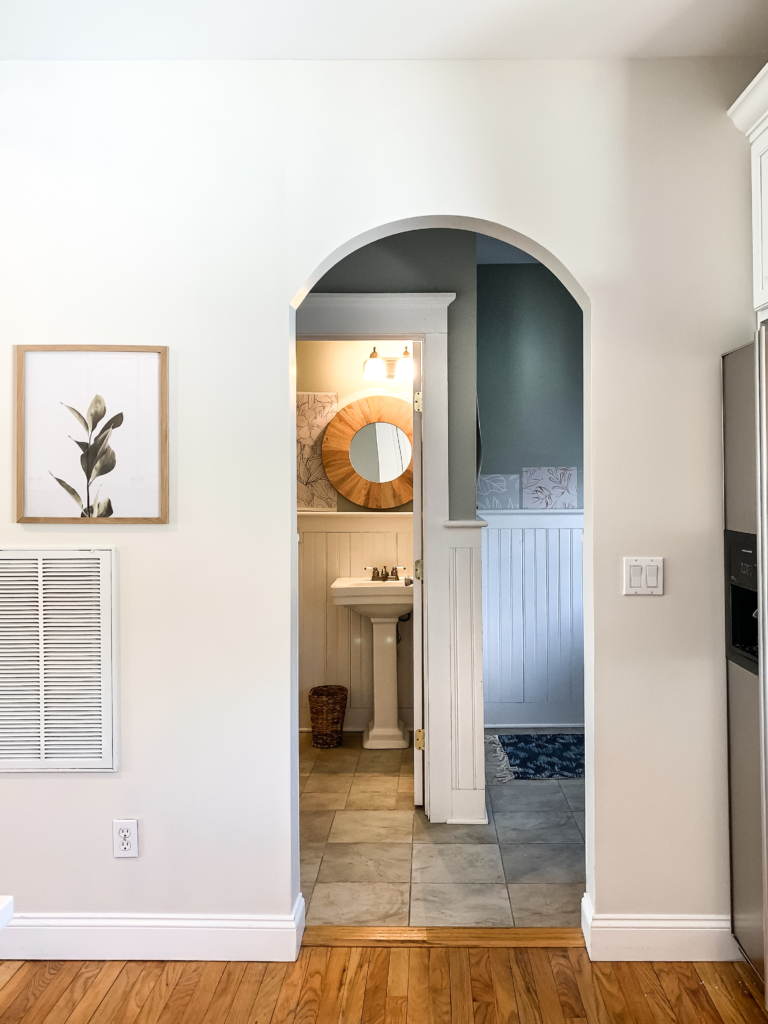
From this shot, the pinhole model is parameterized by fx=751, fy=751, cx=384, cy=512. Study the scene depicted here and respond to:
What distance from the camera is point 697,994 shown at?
199 cm

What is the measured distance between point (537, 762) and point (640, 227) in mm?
2636

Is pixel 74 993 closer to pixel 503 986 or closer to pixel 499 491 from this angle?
pixel 503 986

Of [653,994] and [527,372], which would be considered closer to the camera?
[653,994]

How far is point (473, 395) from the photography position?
316 centimetres

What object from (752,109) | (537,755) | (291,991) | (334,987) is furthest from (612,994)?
(752,109)

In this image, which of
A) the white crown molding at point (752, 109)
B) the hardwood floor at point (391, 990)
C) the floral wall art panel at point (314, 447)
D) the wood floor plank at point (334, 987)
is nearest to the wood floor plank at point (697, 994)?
the hardwood floor at point (391, 990)

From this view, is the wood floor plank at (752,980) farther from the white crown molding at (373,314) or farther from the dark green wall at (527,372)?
the dark green wall at (527,372)

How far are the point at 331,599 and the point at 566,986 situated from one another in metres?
2.62

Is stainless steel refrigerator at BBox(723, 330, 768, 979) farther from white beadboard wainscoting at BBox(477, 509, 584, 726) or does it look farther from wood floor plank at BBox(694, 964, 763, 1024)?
white beadboard wainscoting at BBox(477, 509, 584, 726)

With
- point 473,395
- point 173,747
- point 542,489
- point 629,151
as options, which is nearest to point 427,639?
point 473,395

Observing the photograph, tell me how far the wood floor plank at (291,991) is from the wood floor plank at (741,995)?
1.10 m

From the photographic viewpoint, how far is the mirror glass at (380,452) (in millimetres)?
4441

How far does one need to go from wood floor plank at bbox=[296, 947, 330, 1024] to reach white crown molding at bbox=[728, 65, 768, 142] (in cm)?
261

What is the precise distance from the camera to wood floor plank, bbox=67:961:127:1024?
6.32ft
